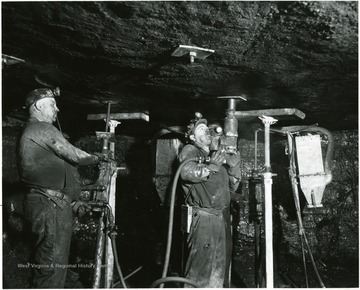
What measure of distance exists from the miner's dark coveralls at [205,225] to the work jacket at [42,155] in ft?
4.49

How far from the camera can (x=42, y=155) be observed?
3219 millimetres

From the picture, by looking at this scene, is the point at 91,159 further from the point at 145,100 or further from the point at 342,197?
the point at 342,197

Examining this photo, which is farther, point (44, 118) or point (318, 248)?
point (318, 248)

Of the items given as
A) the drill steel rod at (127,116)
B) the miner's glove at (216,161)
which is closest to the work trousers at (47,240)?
the miner's glove at (216,161)

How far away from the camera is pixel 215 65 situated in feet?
9.52

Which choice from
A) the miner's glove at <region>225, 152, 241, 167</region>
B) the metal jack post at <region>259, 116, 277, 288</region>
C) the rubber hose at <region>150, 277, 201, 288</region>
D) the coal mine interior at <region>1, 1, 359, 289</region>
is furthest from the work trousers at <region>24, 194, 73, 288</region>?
the metal jack post at <region>259, 116, 277, 288</region>

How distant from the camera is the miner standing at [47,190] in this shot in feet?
10.1

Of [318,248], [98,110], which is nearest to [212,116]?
[98,110]

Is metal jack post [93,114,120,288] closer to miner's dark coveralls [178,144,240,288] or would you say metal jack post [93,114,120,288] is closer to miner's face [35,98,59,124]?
miner's face [35,98,59,124]

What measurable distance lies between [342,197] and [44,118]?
4974 mm

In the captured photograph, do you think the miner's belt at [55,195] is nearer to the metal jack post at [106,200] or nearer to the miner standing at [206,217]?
the metal jack post at [106,200]

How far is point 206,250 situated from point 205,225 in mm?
287

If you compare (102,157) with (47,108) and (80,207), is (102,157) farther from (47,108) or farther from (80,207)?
(47,108)

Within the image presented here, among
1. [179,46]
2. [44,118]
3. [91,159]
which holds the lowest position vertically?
[91,159]
